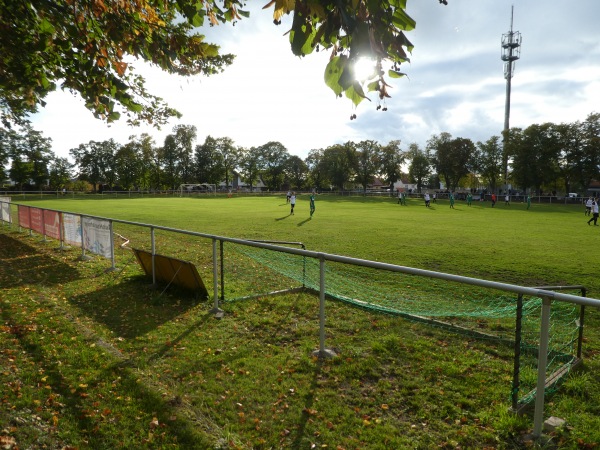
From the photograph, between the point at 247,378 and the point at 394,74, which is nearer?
the point at 394,74

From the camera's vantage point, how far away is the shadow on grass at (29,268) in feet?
28.8

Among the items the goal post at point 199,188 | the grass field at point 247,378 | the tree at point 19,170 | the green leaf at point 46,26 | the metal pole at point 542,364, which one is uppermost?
the tree at point 19,170

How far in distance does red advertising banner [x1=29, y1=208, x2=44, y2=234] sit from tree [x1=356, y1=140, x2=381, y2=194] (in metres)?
79.2

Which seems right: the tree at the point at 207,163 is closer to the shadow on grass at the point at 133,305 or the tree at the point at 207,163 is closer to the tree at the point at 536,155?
the tree at the point at 536,155

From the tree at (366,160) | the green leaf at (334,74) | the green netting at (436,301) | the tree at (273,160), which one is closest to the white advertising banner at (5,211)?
the green netting at (436,301)

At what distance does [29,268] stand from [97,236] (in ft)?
6.39

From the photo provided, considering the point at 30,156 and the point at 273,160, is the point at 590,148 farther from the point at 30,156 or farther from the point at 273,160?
the point at 30,156

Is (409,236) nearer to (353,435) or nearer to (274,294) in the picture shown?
(274,294)

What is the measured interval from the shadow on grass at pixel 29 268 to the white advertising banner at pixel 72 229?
0.71 meters

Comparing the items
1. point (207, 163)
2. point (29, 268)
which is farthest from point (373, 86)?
point (207, 163)

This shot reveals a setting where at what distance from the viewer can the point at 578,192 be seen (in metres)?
89.6

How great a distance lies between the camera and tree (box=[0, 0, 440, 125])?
2551 mm

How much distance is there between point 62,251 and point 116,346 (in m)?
8.65

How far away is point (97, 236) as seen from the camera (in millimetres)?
10023
